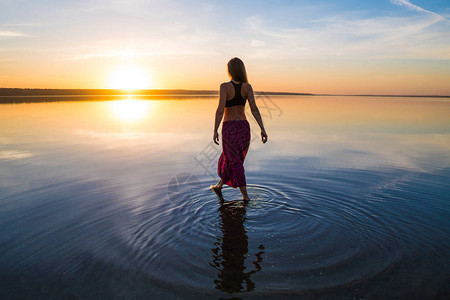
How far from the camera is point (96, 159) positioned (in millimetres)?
8828

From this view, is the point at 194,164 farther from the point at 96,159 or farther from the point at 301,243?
the point at 301,243

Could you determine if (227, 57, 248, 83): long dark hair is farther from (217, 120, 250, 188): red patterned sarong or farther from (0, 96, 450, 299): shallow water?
Result: (0, 96, 450, 299): shallow water

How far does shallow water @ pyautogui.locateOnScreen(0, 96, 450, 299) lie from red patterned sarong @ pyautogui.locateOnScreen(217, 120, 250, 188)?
0.46m

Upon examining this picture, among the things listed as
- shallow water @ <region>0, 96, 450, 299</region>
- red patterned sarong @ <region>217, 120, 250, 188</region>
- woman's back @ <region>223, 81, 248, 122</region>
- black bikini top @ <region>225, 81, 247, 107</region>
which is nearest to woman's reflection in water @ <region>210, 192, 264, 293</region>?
shallow water @ <region>0, 96, 450, 299</region>

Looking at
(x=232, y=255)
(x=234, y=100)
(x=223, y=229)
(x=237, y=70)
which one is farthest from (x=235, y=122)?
(x=232, y=255)

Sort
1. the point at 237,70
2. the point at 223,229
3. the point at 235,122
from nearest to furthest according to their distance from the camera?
the point at 223,229, the point at 237,70, the point at 235,122

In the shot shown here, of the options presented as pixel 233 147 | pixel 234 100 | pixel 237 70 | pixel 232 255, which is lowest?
pixel 232 255

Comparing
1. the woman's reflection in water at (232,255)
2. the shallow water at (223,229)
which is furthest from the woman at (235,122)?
the woman's reflection in water at (232,255)

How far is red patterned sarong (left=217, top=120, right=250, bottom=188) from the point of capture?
564 cm

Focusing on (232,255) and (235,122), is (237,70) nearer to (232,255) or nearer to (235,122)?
(235,122)

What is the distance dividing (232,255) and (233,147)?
2.62 meters

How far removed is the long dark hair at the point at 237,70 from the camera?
17.4ft

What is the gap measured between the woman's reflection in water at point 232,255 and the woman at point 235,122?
37.7 inches

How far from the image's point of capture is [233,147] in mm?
5723
